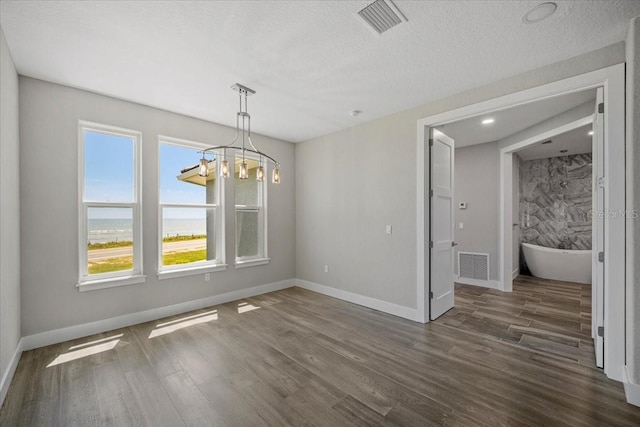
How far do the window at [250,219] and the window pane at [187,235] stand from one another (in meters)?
0.46

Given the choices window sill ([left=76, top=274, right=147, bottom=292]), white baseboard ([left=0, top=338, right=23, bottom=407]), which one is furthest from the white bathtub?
white baseboard ([left=0, top=338, right=23, bottom=407])

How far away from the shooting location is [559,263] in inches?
222

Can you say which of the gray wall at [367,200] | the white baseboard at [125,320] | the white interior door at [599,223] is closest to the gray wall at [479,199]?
the gray wall at [367,200]

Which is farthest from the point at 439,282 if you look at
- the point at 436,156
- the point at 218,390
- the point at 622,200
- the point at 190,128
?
the point at 190,128

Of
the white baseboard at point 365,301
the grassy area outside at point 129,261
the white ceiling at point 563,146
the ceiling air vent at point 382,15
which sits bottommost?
the white baseboard at point 365,301

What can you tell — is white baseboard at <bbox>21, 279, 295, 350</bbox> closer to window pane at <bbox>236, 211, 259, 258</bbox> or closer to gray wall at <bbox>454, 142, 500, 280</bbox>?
window pane at <bbox>236, 211, 259, 258</bbox>

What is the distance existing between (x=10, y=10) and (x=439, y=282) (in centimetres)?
492

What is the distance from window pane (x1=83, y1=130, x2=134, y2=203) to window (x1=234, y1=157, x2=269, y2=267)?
4.92 feet

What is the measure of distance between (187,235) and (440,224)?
3.74 m

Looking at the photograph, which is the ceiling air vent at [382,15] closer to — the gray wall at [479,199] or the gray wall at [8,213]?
the gray wall at [8,213]

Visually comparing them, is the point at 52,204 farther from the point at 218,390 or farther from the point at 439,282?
the point at 439,282

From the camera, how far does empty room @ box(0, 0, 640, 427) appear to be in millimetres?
1982

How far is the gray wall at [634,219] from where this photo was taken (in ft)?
6.44

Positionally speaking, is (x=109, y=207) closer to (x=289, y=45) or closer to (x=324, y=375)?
(x=289, y=45)
